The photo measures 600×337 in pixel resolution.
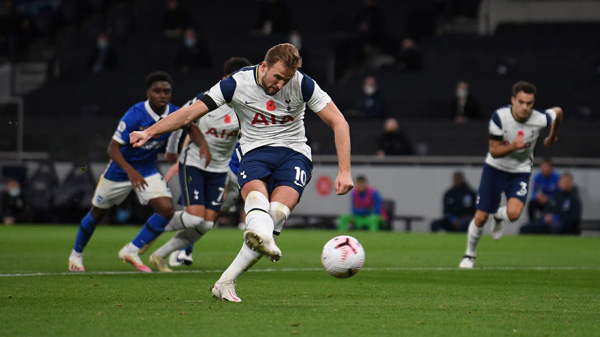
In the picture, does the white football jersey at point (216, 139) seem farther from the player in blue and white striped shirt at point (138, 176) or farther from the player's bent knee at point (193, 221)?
the player's bent knee at point (193, 221)

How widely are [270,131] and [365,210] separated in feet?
45.9

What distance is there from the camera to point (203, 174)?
40.1ft

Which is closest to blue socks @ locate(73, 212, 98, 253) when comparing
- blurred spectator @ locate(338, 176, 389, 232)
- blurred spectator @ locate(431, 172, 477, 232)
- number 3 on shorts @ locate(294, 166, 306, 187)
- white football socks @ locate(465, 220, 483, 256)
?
number 3 on shorts @ locate(294, 166, 306, 187)

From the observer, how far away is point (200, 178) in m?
12.2

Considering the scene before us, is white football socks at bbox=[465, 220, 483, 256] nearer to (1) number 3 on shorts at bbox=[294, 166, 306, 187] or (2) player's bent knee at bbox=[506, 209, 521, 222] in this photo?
(2) player's bent knee at bbox=[506, 209, 521, 222]

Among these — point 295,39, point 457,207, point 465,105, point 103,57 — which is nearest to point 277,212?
point 457,207

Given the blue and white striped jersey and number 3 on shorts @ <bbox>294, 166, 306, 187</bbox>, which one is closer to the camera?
number 3 on shorts @ <bbox>294, 166, 306, 187</bbox>

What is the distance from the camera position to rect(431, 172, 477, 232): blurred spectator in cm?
2188

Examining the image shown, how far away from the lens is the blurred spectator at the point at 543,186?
21.8 m

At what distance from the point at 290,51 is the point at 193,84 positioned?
18439 mm

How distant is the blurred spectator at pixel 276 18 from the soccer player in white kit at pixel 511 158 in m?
15.6

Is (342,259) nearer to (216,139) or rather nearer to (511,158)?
(216,139)

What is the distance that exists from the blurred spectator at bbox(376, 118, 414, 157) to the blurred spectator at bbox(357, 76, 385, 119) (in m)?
1.22

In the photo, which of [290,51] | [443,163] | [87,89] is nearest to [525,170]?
[290,51]
